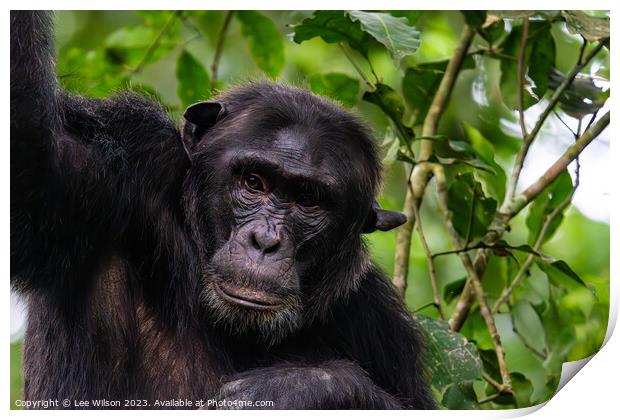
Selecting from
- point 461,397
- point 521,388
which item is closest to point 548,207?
point 521,388

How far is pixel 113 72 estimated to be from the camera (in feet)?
19.2

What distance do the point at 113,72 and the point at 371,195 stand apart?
2.25m

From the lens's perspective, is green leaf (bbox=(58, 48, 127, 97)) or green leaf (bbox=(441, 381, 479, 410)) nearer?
green leaf (bbox=(441, 381, 479, 410))

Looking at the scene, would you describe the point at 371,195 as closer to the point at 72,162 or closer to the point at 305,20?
the point at 305,20

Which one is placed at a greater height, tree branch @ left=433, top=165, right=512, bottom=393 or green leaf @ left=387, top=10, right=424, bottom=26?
green leaf @ left=387, top=10, right=424, bottom=26

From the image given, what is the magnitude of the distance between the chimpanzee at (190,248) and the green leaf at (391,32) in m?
0.40

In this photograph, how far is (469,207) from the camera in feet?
16.7

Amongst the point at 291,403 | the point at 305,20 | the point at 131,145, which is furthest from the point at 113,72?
the point at 291,403

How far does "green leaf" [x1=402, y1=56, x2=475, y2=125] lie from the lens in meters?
5.39

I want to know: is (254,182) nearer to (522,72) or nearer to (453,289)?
(453,289)

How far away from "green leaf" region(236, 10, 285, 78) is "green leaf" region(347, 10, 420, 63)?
3.53 ft

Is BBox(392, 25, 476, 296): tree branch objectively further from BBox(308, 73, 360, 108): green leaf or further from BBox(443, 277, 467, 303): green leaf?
BBox(308, 73, 360, 108): green leaf

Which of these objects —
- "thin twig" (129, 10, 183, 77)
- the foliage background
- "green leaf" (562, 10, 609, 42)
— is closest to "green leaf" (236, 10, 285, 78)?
the foliage background

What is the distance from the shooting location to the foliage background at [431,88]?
4.86 m
